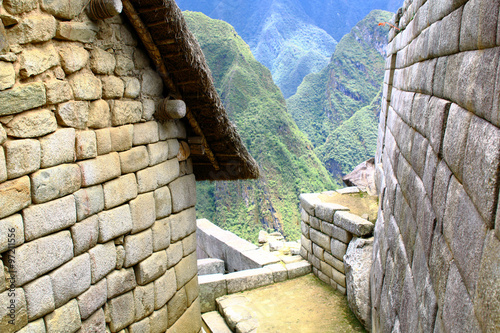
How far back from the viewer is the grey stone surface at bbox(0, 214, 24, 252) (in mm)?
1622

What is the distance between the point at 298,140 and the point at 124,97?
32477 mm

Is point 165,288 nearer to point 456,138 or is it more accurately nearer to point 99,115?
point 99,115

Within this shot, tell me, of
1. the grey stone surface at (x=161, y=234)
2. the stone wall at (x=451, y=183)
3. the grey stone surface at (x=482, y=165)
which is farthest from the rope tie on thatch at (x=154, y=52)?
the grey stone surface at (x=482, y=165)

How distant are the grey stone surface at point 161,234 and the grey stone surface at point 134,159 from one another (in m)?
0.50

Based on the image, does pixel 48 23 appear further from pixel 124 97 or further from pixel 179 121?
pixel 179 121

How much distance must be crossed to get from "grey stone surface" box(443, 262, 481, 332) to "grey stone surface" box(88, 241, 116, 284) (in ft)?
6.18

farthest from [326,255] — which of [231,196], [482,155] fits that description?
[231,196]

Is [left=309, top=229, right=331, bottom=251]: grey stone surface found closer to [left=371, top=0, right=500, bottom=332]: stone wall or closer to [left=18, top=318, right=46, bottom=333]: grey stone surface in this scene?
[left=371, top=0, right=500, bottom=332]: stone wall

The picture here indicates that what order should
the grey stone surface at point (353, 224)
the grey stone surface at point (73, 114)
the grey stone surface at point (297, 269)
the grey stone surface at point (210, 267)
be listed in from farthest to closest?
the grey stone surface at point (210, 267)
the grey stone surface at point (297, 269)
the grey stone surface at point (353, 224)
the grey stone surface at point (73, 114)

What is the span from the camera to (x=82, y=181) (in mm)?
2135

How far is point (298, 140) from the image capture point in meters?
34.5

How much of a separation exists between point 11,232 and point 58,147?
1.63 ft

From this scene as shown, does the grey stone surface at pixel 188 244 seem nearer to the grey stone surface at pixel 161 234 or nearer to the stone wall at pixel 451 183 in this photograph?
the grey stone surface at pixel 161 234

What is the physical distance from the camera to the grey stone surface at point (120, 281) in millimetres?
2388
